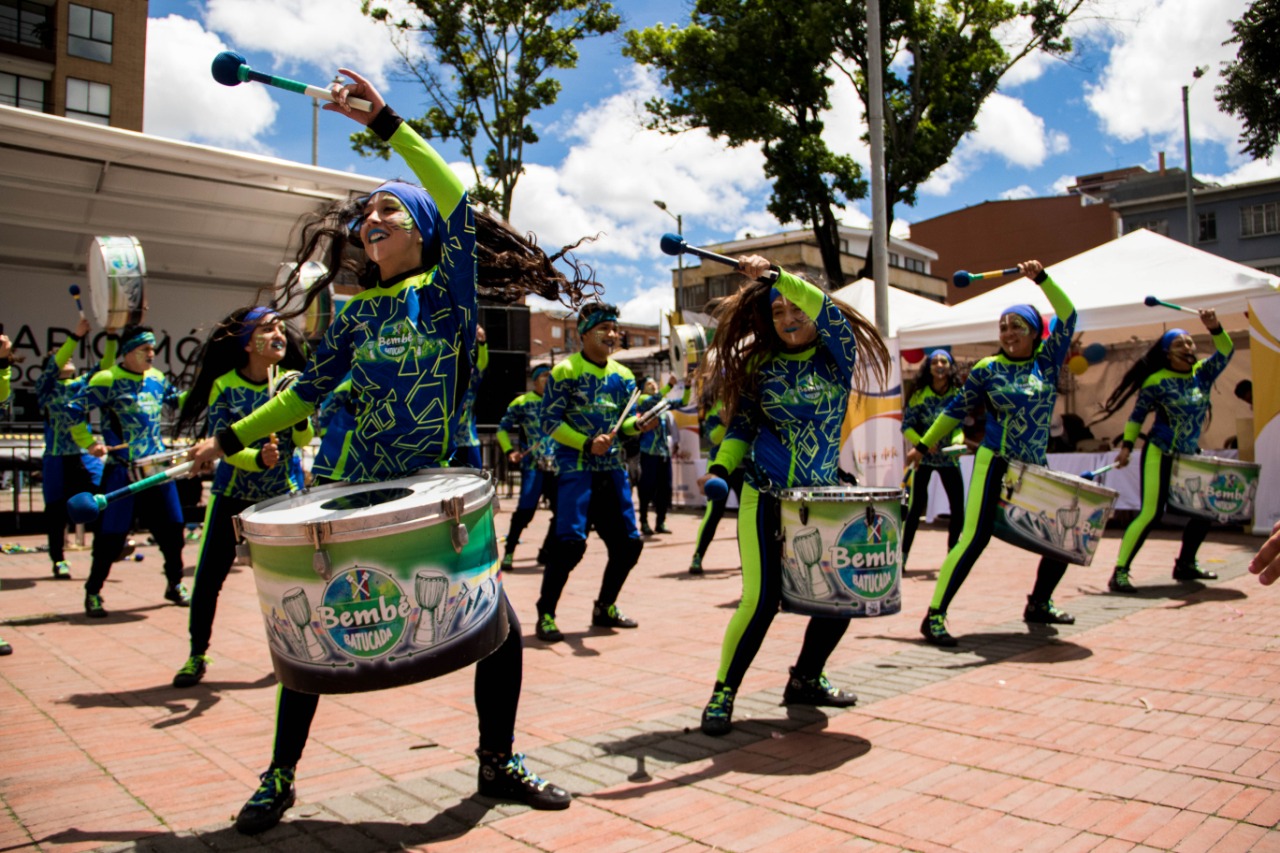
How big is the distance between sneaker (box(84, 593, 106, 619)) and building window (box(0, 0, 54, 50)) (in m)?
36.5

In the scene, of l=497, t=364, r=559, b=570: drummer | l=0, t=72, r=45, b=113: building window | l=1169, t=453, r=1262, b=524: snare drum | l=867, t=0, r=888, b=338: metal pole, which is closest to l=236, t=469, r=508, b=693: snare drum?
l=497, t=364, r=559, b=570: drummer

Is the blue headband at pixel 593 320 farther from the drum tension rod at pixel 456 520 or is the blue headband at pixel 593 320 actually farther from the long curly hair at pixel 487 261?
the drum tension rod at pixel 456 520

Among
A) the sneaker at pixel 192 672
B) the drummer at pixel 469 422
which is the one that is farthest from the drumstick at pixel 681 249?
the sneaker at pixel 192 672

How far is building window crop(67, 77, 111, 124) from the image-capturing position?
1411 inches

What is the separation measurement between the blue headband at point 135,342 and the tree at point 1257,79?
49.3ft

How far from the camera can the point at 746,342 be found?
4480 mm

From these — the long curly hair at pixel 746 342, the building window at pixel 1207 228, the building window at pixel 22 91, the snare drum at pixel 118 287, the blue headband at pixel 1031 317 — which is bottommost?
the long curly hair at pixel 746 342

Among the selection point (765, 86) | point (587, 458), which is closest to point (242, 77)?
point (587, 458)

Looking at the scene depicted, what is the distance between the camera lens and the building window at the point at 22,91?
35.1 m

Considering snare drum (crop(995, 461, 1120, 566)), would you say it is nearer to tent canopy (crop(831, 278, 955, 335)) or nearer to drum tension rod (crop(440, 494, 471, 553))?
drum tension rod (crop(440, 494, 471, 553))

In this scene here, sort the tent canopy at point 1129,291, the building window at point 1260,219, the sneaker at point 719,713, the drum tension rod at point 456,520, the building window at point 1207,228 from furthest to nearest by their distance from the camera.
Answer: the building window at point 1207,228 < the building window at point 1260,219 < the tent canopy at point 1129,291 < the sneaker at point 719,713 < the drum tension rod at point 456,520

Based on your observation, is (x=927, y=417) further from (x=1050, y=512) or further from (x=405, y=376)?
(x=405, y=376)

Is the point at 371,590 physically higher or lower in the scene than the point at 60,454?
lower

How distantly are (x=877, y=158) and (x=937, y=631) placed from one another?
32.5 ft
